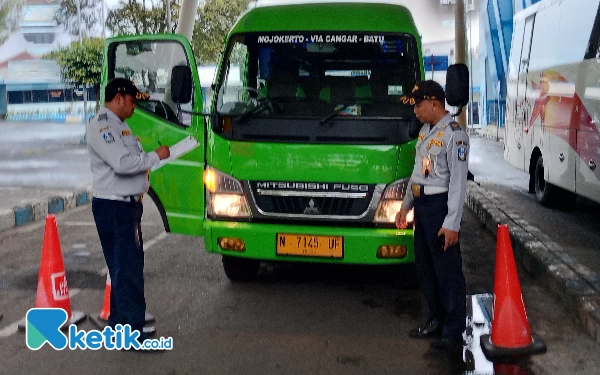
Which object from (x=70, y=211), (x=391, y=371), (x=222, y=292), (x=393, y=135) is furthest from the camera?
(x=70, y=211)

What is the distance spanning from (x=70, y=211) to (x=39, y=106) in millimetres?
46931

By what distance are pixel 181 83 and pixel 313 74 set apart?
1.13 metres

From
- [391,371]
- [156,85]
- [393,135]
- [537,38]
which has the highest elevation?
[537,38]

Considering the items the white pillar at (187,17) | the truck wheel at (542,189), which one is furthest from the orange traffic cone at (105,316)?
the white pillar at (187,17)

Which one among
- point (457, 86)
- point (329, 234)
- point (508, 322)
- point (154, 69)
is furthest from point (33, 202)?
point (508, 322)

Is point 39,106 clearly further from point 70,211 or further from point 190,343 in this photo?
point 190,343

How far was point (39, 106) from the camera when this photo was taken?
5456 centimetres

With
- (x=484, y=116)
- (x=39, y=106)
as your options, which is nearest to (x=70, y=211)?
(x=484, y=116)

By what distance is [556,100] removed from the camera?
965 centimetres

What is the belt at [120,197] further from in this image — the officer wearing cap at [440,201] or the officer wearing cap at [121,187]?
the officer wearing cap at [440,201]

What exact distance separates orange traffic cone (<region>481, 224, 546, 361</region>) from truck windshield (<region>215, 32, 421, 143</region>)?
164 centimetres

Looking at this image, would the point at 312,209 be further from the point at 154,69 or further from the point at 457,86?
the point at 154,69

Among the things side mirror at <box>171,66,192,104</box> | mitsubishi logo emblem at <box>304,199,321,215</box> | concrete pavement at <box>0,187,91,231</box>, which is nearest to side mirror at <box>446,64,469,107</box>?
mitsubishi logo emblem at <box>304,199,321,215</box>

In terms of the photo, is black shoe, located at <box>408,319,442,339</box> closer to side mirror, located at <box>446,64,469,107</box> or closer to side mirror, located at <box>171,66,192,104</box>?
side mirror, located at <box>446,64,469,107</box>
